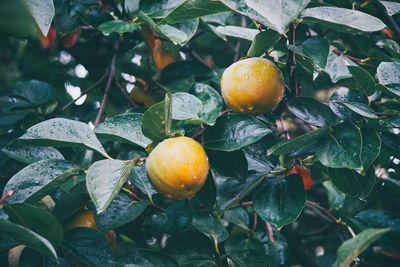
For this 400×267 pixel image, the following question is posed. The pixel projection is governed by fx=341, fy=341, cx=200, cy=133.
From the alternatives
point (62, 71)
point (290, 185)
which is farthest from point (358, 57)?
point (62, 71)

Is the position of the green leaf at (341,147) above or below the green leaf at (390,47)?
below

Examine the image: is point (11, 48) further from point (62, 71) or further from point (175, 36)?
point (175, 36)

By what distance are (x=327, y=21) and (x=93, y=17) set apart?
91 centimetres

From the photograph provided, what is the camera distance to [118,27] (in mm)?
1167

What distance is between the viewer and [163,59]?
1.41m

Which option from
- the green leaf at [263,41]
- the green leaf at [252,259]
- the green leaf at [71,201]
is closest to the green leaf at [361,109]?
the green leaf at [263,41]

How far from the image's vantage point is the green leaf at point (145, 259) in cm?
88

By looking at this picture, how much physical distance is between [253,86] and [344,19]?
248 mm

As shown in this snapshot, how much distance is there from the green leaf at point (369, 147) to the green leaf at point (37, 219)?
2.34ft

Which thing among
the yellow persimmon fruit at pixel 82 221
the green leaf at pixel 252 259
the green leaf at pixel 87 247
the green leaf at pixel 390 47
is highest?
the green leaf at pixel 390 47

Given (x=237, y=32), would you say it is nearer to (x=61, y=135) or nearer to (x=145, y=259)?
(x=61, y=135)

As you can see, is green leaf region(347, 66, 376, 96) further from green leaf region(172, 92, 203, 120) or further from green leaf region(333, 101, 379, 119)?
green leaf region(172, 92, 203, 120)

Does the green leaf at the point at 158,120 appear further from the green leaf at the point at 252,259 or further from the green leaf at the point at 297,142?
the green leaf at the point at 252,259

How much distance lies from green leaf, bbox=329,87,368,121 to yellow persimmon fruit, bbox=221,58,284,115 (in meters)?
0.16
